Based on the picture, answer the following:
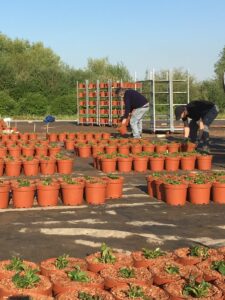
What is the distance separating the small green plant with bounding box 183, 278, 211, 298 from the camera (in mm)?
3420

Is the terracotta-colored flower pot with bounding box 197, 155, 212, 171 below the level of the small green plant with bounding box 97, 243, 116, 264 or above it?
above

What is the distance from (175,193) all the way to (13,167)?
3.74 m

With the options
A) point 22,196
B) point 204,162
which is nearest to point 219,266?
point 22,196

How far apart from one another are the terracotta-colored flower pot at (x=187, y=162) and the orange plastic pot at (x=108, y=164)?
1.45 meters

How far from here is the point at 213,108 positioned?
Answer: 1237 centimetres

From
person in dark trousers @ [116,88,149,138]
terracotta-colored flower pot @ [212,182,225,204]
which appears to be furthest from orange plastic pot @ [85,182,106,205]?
person in dark trousers @ [116,88,149,138]

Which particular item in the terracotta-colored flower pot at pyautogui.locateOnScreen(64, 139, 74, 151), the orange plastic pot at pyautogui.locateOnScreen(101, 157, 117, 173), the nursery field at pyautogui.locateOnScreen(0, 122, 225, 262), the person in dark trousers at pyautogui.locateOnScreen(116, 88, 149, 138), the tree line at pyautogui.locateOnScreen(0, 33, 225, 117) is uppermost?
the tree line at pyautogui.locateOnScreen(0, 33, 225, 117)

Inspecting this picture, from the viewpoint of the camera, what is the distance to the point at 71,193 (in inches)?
285

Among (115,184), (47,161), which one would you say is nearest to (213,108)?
(47,161)

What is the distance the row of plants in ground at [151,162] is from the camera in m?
10.3

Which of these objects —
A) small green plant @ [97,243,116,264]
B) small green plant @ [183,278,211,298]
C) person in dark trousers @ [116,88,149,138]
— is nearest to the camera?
small green plant @ [183,278,211,298]

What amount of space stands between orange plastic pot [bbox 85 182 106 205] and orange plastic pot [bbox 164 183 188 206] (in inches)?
37.2

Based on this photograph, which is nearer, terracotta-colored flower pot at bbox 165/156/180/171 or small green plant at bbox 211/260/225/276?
small green plant at bbox 211/260/225/276

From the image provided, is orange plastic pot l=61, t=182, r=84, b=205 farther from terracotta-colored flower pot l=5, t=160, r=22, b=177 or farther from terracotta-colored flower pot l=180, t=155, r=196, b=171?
terracotta-colored flower pot l=180, t=155, r=196, b=171
